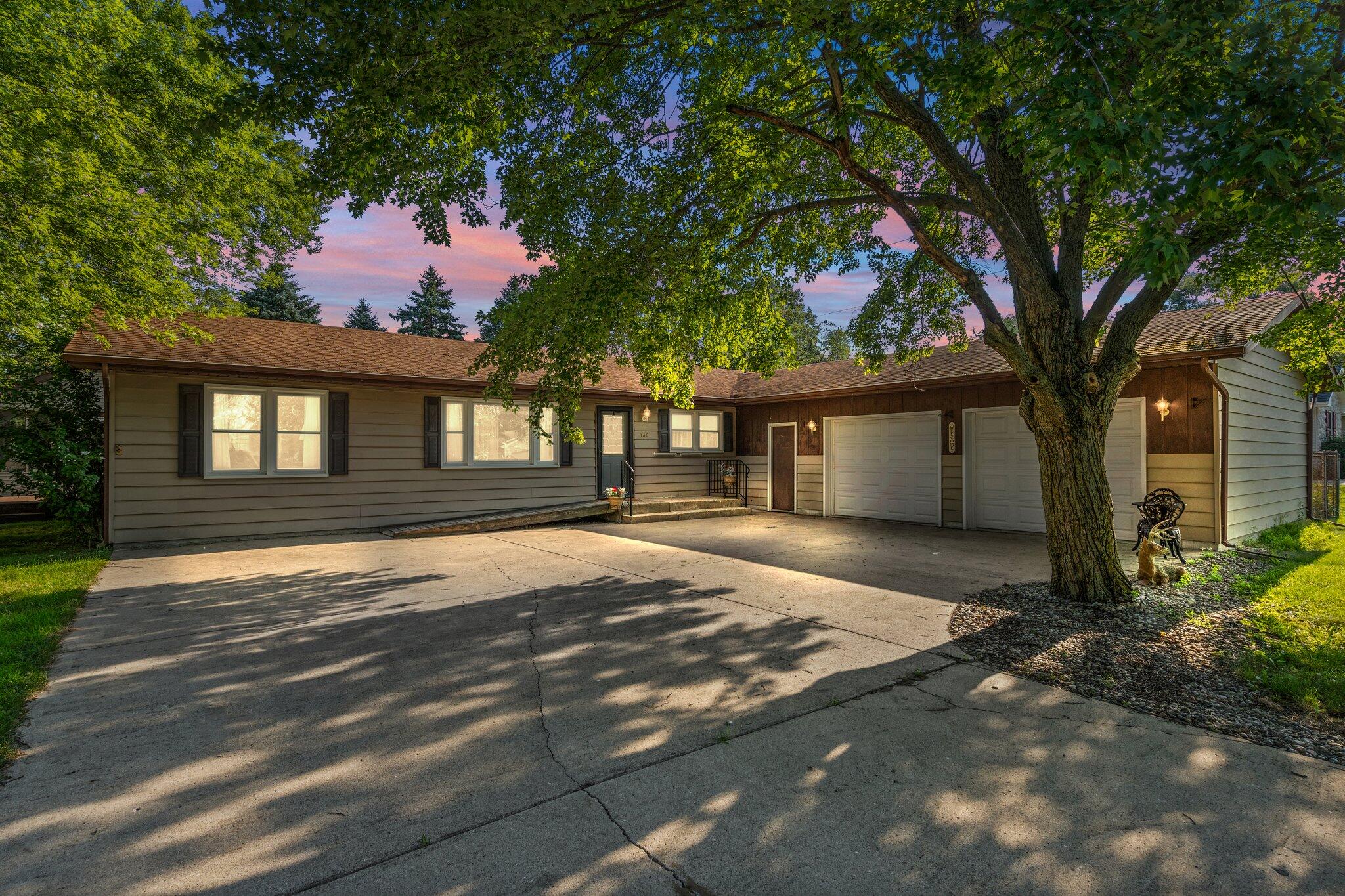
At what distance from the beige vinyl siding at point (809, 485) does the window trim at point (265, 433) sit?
913cm

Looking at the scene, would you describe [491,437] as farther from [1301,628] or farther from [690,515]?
[1301,628]

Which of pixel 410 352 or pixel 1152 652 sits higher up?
pixel 410 352

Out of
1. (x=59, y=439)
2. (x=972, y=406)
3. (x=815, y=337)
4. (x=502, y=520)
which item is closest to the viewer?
(x=59, y=439)

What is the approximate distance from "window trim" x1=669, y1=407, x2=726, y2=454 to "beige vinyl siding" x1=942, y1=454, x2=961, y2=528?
5.23 m

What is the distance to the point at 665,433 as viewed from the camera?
44.4 ft

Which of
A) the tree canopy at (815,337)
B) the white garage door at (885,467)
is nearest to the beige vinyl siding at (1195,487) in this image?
the white garage door at (885,467)

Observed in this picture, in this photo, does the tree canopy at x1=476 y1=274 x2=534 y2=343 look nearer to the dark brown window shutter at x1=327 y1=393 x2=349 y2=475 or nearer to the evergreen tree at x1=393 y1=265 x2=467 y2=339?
the evergreen tree at x1=393 y1=265 x2=467 y2=339

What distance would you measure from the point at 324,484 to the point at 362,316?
2975cm

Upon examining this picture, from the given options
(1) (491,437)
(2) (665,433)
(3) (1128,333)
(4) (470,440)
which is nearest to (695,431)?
(2) (665,433)

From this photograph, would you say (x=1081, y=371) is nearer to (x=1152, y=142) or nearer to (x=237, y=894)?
(x=1152, y=142)

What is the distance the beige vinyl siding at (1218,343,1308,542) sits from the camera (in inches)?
325

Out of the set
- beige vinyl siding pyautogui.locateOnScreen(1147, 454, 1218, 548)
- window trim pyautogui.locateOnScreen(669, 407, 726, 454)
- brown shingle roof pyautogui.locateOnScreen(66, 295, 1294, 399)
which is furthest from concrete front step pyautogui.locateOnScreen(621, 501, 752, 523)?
beige vinyl siding pyautogui.locateOnScreen(1147, 454, 1218, 548)

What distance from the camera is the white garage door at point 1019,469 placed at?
8.76 meters

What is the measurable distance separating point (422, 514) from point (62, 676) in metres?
7.11
